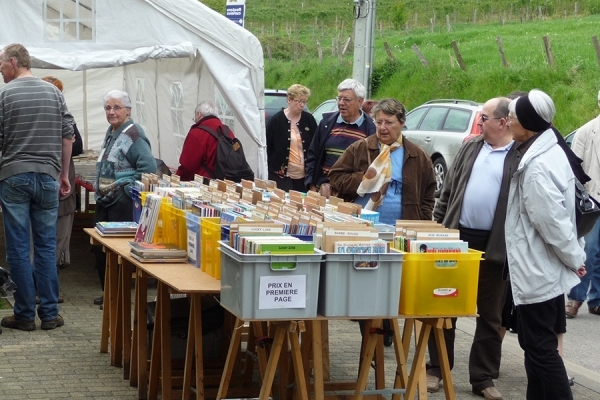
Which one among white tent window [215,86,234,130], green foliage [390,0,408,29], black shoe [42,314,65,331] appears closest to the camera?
black shoe [42,314,65,331]

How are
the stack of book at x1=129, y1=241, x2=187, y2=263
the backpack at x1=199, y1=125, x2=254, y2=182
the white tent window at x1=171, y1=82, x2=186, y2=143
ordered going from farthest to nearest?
the white tent window at x1=171, y1=82, x2=186, y2=143 < the backpack at x1=199, y1=125, x2=254, y2=182 < the stack of book at x1=129, y1=241, x2=187, y2=263

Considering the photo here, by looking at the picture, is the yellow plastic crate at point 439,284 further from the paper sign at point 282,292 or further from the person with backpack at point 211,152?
the person with backpack at point 211,152

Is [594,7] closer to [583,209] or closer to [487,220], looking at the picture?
[487,220]

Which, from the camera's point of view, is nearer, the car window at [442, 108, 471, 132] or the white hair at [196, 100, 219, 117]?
the white hair at [196, 100, 219, 117]

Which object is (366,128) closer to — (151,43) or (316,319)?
(151,43)

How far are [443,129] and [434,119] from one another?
0.58 meters

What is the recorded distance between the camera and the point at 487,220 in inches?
250

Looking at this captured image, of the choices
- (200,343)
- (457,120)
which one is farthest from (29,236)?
(457,120)

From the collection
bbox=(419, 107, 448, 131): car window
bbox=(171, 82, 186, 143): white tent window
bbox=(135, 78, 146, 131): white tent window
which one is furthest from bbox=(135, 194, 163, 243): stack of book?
bbox=(419, 107, 448, 131): car window

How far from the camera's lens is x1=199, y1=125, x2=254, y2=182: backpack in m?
9.18

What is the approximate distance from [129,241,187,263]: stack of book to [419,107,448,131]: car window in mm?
14092

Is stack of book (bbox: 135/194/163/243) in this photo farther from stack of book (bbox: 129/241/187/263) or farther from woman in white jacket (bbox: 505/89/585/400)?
woman in white jacket (bbox: 505/89/585/400)

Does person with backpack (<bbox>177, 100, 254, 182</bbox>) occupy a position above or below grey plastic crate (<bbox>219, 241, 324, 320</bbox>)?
above

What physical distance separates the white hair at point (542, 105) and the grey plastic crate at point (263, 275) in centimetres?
147
